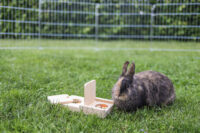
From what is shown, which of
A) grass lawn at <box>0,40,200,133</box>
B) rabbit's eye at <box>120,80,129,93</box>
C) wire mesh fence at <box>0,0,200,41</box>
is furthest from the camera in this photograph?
wire mesh fence at <box>0,0,200,41</box>

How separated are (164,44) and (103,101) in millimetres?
6172

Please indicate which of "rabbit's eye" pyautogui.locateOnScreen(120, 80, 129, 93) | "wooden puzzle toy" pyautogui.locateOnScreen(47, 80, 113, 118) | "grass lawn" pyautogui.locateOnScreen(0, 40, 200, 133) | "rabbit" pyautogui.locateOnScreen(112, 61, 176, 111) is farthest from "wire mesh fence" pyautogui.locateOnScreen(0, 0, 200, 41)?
"rabbit's eye" pyautogui.locateOnScreen(120, 80, 129, 93)

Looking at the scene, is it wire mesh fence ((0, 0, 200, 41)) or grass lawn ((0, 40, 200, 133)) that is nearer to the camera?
grass lawn ((0, 40, 200, 133))

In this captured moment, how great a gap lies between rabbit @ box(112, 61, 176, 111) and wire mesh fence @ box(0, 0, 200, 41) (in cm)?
453

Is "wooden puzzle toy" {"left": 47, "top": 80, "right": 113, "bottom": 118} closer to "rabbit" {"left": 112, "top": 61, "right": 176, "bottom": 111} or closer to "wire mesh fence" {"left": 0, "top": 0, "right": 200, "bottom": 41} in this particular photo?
"rabbit" {"left": 112, "top": 61, "right": 176, "bottom": 111}

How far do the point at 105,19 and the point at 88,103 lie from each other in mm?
8724

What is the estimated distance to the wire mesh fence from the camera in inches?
287

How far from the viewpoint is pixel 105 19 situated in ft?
35.3

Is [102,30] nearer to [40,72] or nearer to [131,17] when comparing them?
[131,17]

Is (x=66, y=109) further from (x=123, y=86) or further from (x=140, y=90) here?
(x=140, y=90)

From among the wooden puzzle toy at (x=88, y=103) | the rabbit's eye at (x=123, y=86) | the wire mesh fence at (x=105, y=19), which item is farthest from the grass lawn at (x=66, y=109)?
the wire mesh fence at (x=105, y=19)

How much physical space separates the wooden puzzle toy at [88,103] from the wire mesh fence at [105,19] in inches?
187

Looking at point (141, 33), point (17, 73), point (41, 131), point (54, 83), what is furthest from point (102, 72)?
point (141, 33)

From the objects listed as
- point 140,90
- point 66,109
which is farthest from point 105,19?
point 66,109
